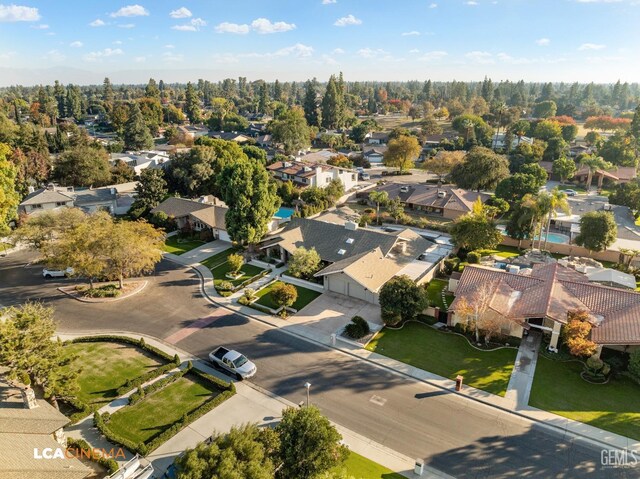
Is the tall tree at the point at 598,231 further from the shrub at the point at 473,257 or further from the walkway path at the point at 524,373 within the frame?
the walkway path at the point at 524,373

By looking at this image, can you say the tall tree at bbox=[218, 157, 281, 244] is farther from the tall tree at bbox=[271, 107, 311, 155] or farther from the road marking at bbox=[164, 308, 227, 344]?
the tall tree at bbox=[271, 107, 311, 155]

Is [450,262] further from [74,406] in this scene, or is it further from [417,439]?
[74,406]

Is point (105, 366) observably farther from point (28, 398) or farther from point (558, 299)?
point (558, 299)

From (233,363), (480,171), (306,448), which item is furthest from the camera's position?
(480,171)

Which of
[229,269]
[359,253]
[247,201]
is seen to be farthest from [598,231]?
[229,269]

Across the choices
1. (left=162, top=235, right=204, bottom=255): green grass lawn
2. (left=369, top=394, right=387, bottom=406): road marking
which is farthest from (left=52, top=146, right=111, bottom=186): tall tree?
(left=369, top=394, right=387, bottom=406): road marking

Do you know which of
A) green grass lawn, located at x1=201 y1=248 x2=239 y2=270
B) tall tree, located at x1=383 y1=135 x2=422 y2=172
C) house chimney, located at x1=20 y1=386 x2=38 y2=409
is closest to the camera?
house chimney, located at x1=20 y1=386 x2=38 y2=409
